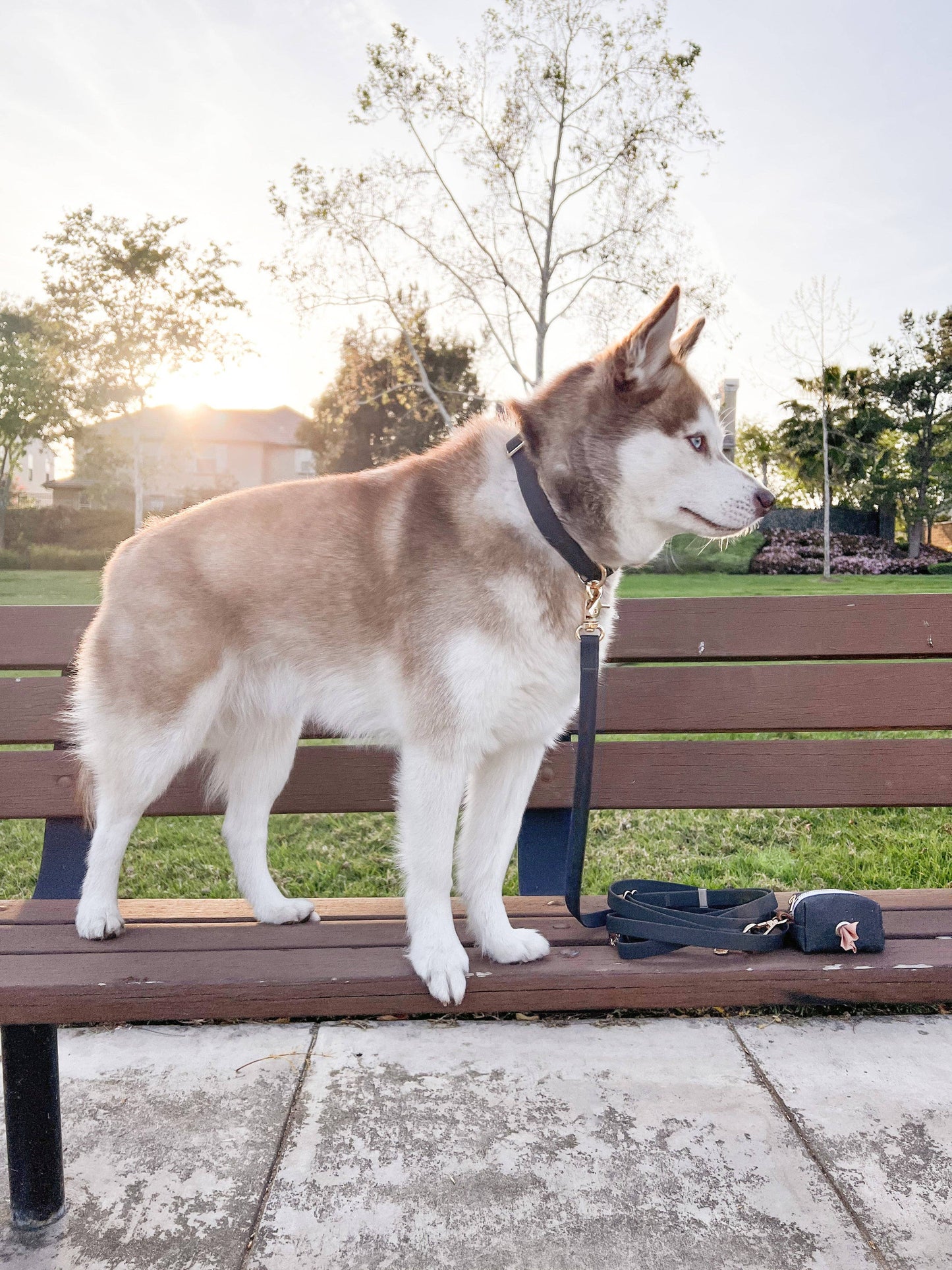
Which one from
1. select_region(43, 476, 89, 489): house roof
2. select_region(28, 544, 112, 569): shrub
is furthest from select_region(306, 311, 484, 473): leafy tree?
select_region(43, 476, 89, 489): house roof

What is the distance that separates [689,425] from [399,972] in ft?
4.30

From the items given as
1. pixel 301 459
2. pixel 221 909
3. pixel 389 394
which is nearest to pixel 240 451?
pixel 301 459

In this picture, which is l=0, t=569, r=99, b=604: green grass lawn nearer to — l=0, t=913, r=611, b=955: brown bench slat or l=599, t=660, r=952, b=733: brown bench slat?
l=599, t=660, r=952, b=733: brown bench slat

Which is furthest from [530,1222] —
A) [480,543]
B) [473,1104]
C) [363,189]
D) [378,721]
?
[363,189]

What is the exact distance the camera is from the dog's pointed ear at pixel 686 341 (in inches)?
88.4

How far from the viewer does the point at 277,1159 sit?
2379 millimetres

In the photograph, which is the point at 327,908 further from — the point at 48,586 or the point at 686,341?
the point at 48,586

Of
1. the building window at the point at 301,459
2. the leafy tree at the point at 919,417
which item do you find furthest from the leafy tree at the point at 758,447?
the building window at the point at 301,459

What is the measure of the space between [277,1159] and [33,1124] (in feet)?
1.91

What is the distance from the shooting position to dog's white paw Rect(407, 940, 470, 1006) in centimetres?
200

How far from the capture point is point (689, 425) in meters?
2.17

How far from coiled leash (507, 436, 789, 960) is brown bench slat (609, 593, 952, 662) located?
89cm

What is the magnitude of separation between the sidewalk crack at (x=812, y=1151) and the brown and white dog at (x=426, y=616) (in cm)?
86

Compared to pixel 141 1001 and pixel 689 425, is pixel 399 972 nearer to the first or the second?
pixel 141 1001
